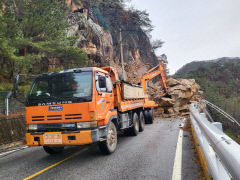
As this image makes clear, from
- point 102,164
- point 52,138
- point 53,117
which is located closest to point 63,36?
point 53,117

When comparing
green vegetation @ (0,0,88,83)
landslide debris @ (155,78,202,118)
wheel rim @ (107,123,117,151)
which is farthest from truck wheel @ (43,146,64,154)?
landslide debris @ (155,78,202,118)

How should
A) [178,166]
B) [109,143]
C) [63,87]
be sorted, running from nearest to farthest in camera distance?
[178,166] → [63,87] → [109,143]

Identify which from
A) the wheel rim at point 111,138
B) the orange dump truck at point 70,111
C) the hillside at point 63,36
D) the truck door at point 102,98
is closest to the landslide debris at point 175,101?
the hillside at point 63,36

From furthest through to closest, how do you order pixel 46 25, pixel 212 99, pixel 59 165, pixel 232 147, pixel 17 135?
1. pixel 212 99
2. pixel 46 25
3. pixel 17 135
4. pixel 59 165
5. pixel 232 147

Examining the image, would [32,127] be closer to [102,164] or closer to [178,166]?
[102,164]

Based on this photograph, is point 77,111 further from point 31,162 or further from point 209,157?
point 209,157

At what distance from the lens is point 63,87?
516 centimetres

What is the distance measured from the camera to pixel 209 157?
9.82 ft

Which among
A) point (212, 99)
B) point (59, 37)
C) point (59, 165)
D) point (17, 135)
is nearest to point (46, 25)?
point (59, 37)

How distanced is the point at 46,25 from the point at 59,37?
122 cm

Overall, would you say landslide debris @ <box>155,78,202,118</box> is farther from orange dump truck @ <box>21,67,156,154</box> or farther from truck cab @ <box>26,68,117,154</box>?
truck cab @ <box>26,68,117,154</box>

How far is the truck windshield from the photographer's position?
195 inches

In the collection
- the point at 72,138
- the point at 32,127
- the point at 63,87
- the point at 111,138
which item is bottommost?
the point at 111,138

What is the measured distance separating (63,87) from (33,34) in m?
11.9
